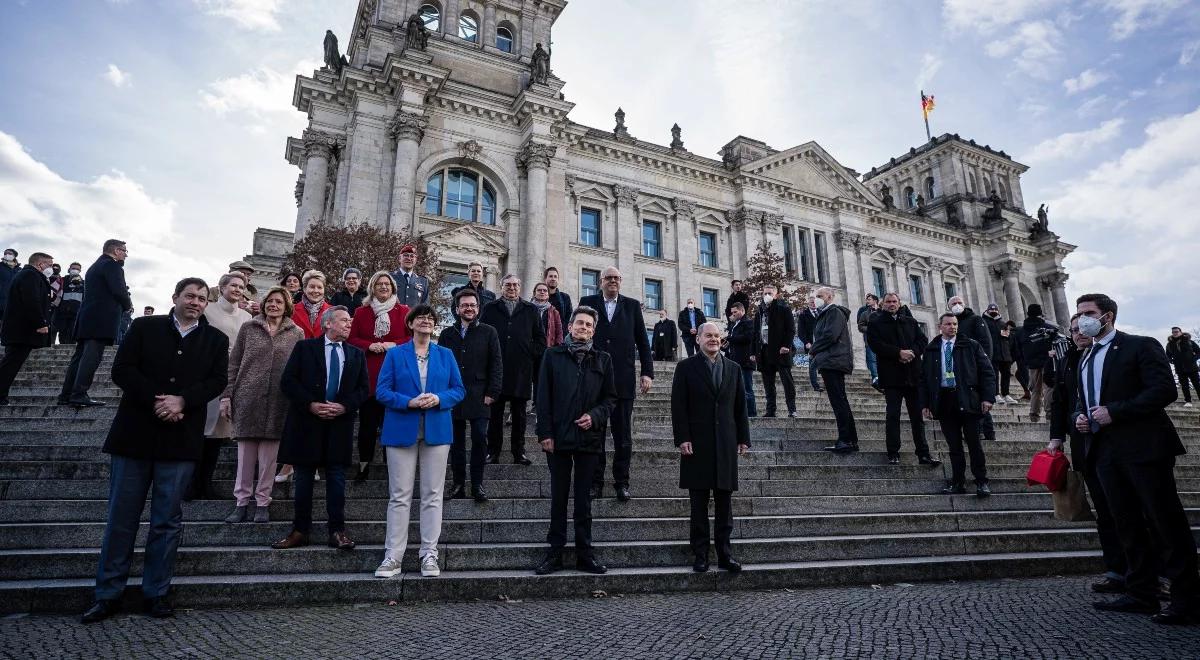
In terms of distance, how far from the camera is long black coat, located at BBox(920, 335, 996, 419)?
7648 millimetres

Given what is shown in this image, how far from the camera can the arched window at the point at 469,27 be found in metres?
32.4

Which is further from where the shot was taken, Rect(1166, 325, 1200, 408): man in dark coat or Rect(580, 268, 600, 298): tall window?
Rect(580, 268, 600, 298): tall window

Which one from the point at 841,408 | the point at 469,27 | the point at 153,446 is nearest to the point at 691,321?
the point at 841,408

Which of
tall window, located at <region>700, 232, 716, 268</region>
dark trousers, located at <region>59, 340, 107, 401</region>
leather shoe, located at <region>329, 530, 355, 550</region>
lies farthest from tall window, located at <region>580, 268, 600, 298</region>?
leather shoe, located at <region>329, 530, 355, 550</region>

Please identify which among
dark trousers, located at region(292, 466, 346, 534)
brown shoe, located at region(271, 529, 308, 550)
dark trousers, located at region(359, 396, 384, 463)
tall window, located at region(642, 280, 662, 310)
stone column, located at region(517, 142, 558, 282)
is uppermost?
stone column, located at region(517, 142, 558, 282)

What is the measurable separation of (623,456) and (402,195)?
72.8 ft

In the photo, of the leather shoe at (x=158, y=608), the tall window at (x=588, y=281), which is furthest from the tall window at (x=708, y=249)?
the leather shoe at (x=158, y=608)

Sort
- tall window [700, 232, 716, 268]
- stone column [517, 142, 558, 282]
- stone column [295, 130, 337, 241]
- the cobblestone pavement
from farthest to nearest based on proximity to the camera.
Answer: tall window [700, 232, 716, 268] < stone column [517, 142, 558, 282] < stone column [295, 130, 337, 241] < the cobblestone pavement

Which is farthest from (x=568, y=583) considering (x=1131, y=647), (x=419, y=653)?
(x=1131, y=647)

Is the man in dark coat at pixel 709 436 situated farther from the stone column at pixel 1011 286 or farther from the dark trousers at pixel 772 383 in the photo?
the stone column at pixel 1011 286

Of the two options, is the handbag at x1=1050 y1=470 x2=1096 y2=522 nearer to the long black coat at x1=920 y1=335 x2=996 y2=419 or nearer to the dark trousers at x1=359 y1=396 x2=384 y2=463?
the long black coat at x1=920 y1=335 x2=996 y2=419

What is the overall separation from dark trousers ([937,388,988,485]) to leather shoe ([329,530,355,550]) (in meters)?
7.02

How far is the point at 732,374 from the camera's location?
5770 mm

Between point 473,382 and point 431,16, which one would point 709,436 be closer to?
point 473,382
